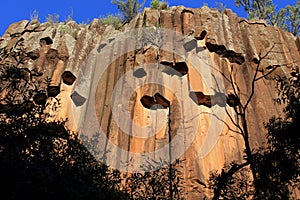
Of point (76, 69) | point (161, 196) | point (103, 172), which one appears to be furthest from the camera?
point (76, 69)

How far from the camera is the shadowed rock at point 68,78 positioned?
48.3 ft

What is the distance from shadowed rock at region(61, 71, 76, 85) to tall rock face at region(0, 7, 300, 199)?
1.6 inches

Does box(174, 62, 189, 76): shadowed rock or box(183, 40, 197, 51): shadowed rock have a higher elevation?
box(183, 40, 197, 51): shadowed rock

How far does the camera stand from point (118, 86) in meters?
13.8

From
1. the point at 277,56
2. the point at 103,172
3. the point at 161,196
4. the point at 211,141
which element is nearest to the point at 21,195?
the point at 103,172

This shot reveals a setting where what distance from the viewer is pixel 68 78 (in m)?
14.9

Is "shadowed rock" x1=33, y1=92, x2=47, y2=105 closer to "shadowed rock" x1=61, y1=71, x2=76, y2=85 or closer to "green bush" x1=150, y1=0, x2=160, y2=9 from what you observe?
"shadowed rock" x1=61, y1=71, x2=76, y2=85

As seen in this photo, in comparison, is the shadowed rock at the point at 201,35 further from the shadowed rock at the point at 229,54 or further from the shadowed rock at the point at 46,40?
the shadowed rock at the point at 46,40

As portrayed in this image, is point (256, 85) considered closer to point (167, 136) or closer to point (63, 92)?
point (167, 136)

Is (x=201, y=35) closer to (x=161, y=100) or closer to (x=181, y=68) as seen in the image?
(x=181, y=68)

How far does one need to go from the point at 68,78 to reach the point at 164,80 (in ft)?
12.3

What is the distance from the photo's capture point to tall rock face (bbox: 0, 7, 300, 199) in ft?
38.1

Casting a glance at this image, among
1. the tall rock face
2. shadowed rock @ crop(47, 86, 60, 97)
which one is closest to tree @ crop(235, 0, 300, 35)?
the tall rock face

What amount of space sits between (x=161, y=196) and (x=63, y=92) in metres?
7.30
